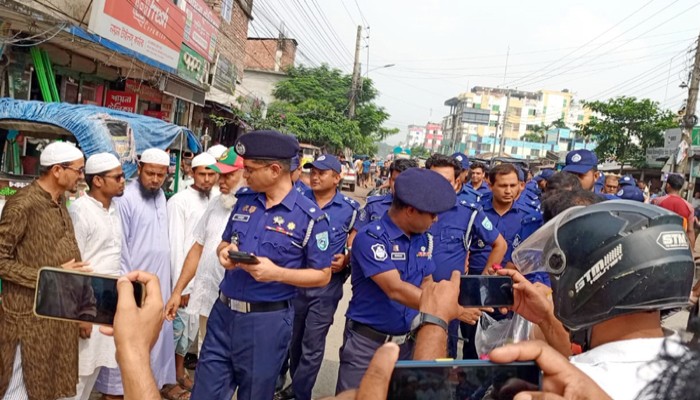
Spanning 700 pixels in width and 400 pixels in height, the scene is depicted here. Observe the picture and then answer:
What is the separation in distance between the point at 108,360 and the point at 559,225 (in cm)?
316

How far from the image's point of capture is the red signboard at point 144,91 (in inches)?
452

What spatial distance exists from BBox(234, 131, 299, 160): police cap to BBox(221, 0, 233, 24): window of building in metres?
15.6

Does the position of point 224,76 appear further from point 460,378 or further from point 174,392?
point 460,378

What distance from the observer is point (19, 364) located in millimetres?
2961

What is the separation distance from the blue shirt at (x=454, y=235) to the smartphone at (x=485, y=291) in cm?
181

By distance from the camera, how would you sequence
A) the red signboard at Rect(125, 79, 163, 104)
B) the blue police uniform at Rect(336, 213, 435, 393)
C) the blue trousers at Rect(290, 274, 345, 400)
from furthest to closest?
the red signboard at Rect(125, 79, 163, 104) < the blue trousers at Rect(290, 274, 345, 400) < the blue police uniform at Rect(336, 213, 435, 393)

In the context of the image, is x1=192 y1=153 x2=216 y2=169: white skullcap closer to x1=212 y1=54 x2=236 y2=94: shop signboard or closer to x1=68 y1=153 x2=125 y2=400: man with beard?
x1=68 y1=153 x2=125 y2=400: man with beard

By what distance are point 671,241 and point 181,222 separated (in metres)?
3.73

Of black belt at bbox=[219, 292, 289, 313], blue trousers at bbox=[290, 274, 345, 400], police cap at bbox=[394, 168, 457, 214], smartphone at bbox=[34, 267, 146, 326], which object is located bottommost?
blue trousers at bbox=[290, 274, 345, 400]

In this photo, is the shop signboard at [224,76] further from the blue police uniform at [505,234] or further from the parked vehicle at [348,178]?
the blue police uniform at [505,234]

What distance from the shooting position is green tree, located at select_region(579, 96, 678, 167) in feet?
84.6

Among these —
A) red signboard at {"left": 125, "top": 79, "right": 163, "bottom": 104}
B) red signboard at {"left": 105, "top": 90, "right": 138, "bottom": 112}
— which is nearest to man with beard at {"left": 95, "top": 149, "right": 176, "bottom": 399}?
red signboard at {"left": 105, "top": 90, "right": 138, "bottom": 112}

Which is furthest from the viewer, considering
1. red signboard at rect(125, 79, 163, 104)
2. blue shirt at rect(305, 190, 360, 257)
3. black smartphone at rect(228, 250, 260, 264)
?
red signboard at rect(125, 79, 163, 104)

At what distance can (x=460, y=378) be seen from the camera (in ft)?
3.58
